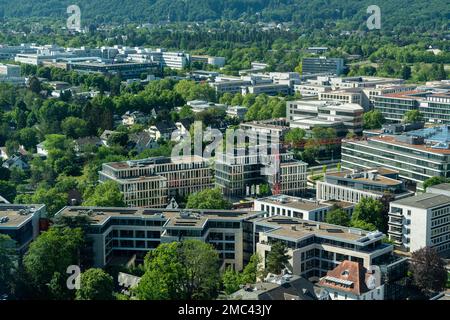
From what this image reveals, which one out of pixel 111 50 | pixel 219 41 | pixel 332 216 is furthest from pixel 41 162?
pixel 219 41

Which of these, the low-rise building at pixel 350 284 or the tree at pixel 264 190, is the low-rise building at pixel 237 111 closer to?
the tree at pixel 264 190

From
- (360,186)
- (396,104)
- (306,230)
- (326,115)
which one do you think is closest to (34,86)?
(326,115)

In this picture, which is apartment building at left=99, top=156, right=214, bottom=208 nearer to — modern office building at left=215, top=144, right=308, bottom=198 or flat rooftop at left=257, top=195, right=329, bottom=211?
modern office building at left=215, top=144, right=308, bottom=198

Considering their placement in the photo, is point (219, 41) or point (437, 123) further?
point (219, 41)

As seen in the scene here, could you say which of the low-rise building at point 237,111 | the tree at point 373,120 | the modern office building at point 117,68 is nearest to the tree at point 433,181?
the tree at point 373,120

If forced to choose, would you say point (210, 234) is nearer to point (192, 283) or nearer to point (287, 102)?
point (192, 283)

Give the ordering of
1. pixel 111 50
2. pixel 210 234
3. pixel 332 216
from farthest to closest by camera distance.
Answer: pixel 111 50 → pixel 332 216 → pixel 210 234

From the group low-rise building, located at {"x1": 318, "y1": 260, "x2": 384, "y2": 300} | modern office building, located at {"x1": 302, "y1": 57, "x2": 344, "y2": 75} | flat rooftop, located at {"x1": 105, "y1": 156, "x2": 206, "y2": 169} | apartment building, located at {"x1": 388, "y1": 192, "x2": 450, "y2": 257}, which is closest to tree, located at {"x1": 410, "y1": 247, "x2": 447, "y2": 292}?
low-rise building, located at {"x1": 318, "y1": 260, "x2": 384, "y2": 300}
